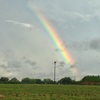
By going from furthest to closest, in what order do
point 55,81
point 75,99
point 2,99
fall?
point 55,81 < point 75,99 < point 2,99

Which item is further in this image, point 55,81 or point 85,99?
point 55,81

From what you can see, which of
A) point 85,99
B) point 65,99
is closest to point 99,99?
point 85,99

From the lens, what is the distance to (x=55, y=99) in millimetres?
41406

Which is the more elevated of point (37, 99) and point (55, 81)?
point (55, 81)

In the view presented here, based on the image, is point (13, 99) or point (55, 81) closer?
point (13, 99)

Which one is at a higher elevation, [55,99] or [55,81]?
[55,81]

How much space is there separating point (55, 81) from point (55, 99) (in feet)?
508

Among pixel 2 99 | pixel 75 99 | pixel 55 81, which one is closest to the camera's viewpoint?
pixel 2 99

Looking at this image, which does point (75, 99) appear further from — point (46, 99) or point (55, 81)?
point (55, 81)

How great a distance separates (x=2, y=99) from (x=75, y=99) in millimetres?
9154

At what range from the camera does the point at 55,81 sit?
19562cm

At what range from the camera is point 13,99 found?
4009 centimetres

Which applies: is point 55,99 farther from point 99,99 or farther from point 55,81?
point 55,81

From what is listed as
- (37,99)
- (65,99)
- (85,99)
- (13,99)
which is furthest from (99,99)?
(13,99)
